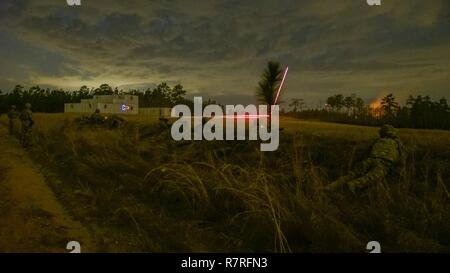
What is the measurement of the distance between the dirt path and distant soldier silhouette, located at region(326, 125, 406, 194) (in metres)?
3.96

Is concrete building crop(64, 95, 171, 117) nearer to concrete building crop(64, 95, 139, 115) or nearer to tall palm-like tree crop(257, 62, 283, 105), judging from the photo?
concrete building crop(64, 95, 139, 115)

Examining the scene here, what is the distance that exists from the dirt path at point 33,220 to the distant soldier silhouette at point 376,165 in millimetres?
3957

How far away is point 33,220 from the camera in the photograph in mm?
5344

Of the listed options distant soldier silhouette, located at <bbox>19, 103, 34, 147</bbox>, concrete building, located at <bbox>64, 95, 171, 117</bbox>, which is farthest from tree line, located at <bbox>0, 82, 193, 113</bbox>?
distant soldier silhouette, located at <bbox>19, 103, 34, 147</bbox>

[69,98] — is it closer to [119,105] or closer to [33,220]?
[119,105]

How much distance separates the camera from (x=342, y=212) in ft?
18.2

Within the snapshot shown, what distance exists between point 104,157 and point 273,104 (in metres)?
4.92

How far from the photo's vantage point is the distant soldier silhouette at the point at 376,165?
6.34m

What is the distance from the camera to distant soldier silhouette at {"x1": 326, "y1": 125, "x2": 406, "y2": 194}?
250 inches

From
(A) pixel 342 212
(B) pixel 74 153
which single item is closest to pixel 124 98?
(B) pixel 74 153

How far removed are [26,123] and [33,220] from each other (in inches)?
393

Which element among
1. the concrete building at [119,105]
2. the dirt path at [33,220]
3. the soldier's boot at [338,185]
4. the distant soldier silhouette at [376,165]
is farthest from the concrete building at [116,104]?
the soldier's boot at [338,185]
